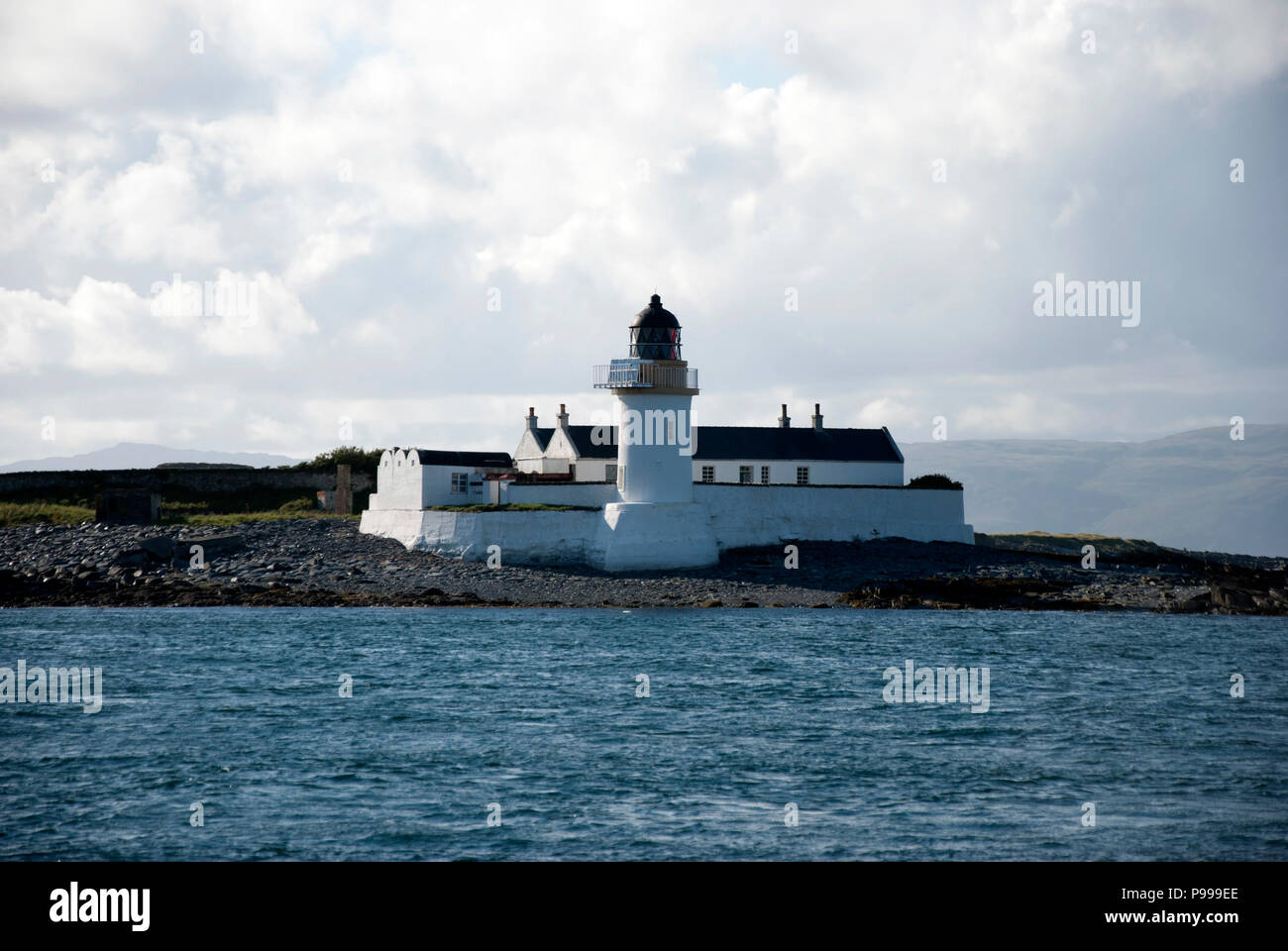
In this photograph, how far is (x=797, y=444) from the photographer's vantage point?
176 feet

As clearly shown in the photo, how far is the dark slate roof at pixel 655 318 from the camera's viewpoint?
46.2 meters

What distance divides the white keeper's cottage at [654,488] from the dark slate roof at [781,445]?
7 centimetres

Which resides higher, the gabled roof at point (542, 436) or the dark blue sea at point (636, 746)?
the gabled roof at point (542, 436)

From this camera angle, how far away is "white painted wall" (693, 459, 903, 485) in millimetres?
52531

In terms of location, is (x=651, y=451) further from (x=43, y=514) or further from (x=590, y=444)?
(x=43, y=514)

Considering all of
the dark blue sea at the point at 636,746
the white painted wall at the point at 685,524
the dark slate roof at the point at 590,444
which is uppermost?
the dark slate roof at the point at 590,444

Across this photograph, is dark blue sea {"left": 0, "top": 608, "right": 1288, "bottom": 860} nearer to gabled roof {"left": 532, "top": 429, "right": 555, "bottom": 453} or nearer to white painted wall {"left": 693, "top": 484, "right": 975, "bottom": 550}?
white painted wall {"left": 693, "top": 484, "right": 975, "bottom": 550}

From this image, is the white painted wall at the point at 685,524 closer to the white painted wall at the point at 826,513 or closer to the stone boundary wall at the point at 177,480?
the white painted wall at the point at 826,513

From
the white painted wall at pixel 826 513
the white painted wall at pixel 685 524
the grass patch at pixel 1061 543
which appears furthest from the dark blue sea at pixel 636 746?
the grass patch at pixel 1061 543

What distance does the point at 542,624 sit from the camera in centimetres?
4003

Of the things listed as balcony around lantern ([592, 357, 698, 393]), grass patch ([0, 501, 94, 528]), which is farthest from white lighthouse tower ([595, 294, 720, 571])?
grass patch ([0, 501, 94, 528])
